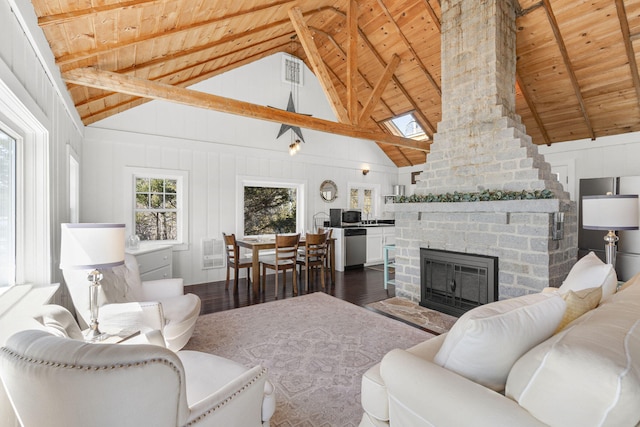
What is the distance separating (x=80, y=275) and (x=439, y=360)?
2499mm

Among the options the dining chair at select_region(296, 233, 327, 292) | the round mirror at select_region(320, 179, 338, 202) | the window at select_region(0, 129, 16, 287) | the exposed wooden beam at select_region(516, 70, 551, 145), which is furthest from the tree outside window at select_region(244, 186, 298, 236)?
the exposed wooden beam at select_region(516, 70, 551, 145)

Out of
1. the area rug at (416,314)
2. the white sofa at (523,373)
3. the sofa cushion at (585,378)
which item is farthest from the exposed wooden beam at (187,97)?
the sofa cushion at (585,378)

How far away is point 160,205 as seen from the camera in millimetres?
5156

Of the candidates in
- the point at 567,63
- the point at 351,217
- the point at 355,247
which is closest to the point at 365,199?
the point at 351,217

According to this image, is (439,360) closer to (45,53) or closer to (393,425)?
(393,425)

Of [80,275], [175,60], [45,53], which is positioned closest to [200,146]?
[175,60]

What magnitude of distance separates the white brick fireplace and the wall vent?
3.06 m

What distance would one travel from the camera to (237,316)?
142 inches

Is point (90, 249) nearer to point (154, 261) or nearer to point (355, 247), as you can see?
point (154, 261)

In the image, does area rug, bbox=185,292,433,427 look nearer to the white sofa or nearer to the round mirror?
the white sofa

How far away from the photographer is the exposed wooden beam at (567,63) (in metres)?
4.00

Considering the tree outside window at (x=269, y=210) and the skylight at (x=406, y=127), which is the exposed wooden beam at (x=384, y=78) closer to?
the skylight at (x=406, y=127)

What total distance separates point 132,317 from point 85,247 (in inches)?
24.9

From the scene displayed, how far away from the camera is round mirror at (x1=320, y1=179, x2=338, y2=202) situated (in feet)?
22.7
